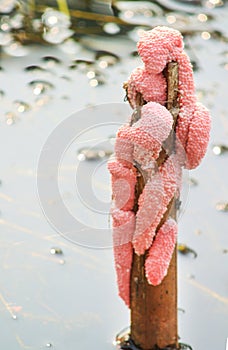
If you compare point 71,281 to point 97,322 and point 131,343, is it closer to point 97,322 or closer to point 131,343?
point 97,322

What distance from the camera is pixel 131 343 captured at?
8.66ft

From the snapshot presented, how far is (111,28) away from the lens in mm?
4609

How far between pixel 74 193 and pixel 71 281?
0.52m

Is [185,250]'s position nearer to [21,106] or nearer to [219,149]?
[219,149]

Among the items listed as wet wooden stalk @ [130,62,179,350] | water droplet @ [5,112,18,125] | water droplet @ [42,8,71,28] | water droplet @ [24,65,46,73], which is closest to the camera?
wet wooden stalk @ [130,62,179,350]

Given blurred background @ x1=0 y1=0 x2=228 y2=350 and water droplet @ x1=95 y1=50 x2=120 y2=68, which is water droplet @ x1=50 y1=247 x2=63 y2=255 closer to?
blurred background @ x1=0 y1=0 x2=228 y2=350

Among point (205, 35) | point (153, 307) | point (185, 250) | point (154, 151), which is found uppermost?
point (154, 151)

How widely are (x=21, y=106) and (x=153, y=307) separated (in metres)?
1.71

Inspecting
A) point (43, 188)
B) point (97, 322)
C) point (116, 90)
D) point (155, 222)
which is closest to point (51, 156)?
point (43, 188)

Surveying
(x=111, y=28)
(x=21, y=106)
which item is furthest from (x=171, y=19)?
(x=21, y=106)

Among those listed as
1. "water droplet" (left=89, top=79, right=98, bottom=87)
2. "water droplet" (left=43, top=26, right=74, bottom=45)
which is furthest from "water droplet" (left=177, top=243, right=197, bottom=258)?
"water droplet" (left=43, top=26, right=74, bottom=45)

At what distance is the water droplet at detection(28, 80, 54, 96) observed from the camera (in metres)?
4.07

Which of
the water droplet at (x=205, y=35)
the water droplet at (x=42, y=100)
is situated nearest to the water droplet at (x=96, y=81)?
the water droplet at (x=42, y=100)

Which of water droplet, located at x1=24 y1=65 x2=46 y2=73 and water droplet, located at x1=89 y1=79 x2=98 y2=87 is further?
water droplet, located at x1=24 y1=65 x2=46 y2=73
